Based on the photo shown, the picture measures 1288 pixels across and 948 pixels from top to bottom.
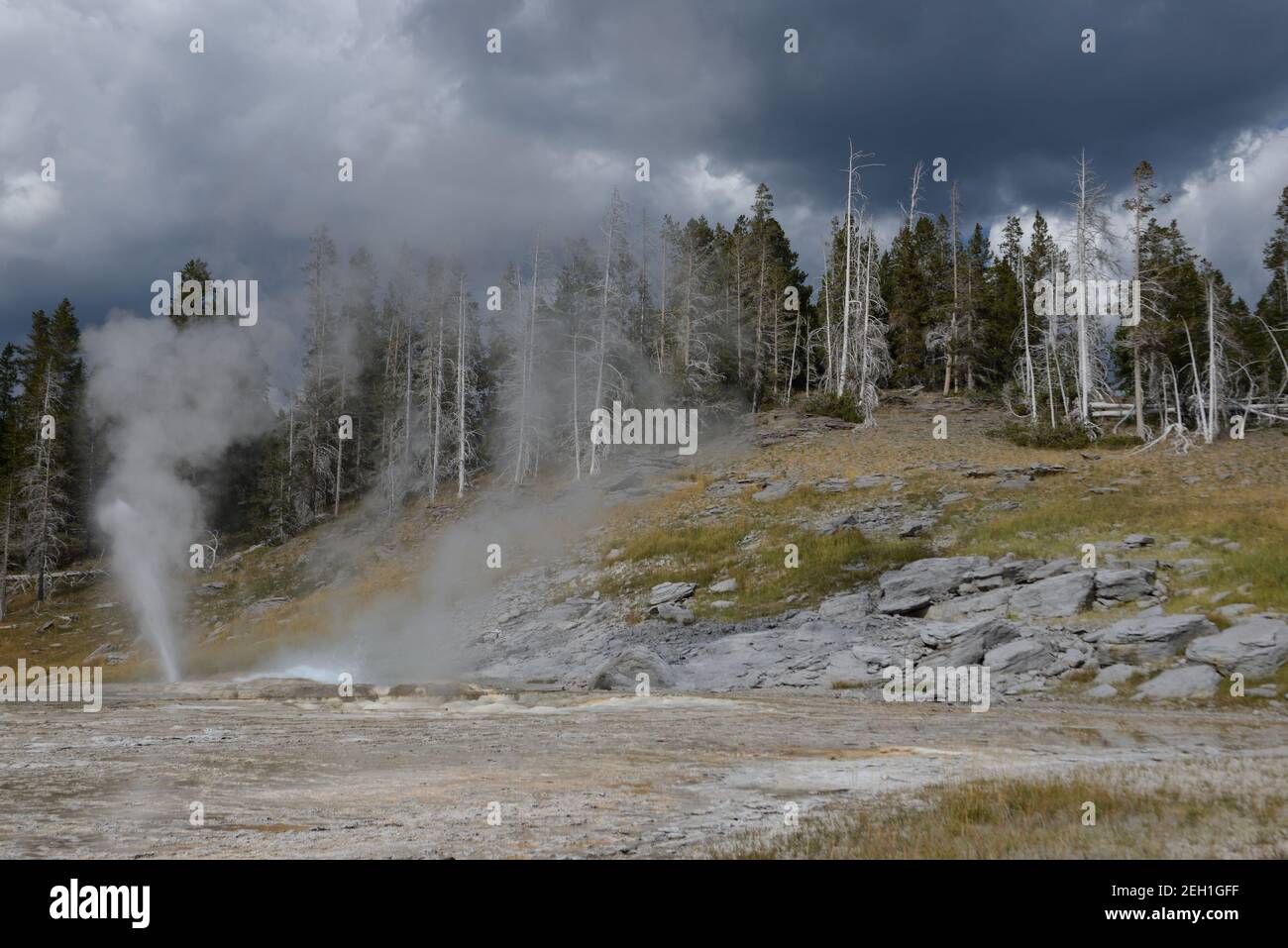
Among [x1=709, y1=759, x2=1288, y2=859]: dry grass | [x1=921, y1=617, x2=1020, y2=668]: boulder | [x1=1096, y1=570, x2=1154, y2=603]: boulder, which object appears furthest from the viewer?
[x1=1096, y1=570, x2=1154, y2=603]: boulder

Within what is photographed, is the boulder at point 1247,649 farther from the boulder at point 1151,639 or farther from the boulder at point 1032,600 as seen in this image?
the boulder at point 1032,600

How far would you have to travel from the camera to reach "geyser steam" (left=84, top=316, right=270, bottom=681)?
3853cm

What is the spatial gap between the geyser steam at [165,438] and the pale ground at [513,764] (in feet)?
64.4

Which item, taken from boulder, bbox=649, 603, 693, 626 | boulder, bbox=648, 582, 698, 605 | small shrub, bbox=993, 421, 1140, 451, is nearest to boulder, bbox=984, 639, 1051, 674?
boulder, bbox=649, 603, 693, 626

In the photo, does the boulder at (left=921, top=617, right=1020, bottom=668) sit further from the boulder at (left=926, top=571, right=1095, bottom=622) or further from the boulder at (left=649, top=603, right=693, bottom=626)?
→ the boulder at (left=649, top=603, right=693, bottom=626)

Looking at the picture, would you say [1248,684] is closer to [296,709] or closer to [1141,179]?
[296,709]

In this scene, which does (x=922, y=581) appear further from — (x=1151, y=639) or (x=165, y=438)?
(x=165, y=438)

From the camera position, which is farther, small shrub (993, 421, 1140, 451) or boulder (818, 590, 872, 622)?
small shrub (993, 421, 1140, 451)

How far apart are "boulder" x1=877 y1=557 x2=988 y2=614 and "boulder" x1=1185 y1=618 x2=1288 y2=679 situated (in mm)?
7102

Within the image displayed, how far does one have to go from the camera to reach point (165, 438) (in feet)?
177

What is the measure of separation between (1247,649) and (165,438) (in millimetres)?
56577

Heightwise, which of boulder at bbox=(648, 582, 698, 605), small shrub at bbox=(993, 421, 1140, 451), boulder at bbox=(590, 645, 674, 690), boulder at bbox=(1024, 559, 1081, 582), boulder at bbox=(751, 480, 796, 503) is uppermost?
small shrub at bbox=(993, 421, 1140, 451)

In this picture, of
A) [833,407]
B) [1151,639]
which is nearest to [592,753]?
[1151,639]
